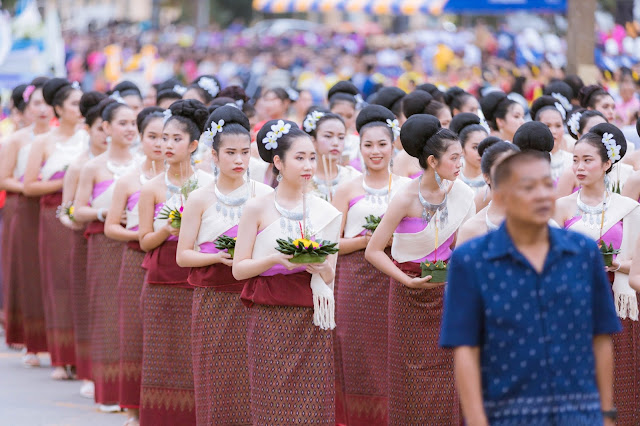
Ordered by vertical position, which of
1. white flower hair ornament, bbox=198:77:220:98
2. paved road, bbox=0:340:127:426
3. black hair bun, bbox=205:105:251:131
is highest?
white flower hair ornament, bbox=198:77:220:98

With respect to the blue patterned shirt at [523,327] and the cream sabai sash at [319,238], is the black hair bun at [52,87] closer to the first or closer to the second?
the cream sabai sash at [319,238]

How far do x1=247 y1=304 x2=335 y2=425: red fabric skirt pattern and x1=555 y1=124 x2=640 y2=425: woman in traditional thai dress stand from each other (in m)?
1.61

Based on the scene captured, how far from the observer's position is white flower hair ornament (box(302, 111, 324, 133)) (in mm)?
8984

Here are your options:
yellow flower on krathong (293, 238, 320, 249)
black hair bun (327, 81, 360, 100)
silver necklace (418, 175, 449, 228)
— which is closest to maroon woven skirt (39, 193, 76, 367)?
black hair bun (327, 81, 360, 100)

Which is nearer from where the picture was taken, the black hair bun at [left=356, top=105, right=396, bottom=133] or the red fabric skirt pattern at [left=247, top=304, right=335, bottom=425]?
the red fabric skirt pattern at [left=247, top=304, right=335, bottom=425]

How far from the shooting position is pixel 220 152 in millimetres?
7008

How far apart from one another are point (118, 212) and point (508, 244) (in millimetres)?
4539

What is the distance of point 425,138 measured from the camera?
6953mm

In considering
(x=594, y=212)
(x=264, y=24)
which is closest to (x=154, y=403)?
(x=594, y=212)

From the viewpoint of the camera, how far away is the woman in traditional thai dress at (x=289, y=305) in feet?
20.6

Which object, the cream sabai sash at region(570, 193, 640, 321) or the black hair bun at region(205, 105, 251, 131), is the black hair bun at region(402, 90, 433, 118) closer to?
the black hair bun at region(205, 105, 251, 131)

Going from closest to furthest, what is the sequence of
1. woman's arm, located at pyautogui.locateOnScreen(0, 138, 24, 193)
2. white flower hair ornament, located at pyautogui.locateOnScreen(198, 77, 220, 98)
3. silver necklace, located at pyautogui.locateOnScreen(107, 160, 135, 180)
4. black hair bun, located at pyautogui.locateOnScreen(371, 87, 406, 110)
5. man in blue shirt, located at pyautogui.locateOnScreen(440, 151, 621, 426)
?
man in blue shirt, located at pyautogui.locateOnScreen(440, 151, 621, 426) < silver necklace, located at pyautogui.locateOnScreen(107, 160, 135, 180) < white flower hair ornament, located at pyautogui.locateOnScreen(198, 77, 220, 98) < black hair bun, located at pyautogui.locateOnScreen(371, 87, 406, 110) < woman's arm, located at pyautogui.locateOnScreen(0, 138, 24, 193)

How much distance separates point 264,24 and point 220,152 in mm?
47300

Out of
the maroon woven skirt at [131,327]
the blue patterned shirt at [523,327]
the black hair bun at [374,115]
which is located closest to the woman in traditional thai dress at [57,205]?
the maroon woven skirt at [131,327]
